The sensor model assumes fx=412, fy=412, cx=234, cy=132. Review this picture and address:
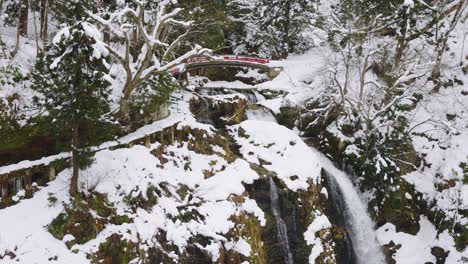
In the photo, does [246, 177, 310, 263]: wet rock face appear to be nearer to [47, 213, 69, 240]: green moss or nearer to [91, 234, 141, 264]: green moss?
[91, 234, 141, 264]: green moss

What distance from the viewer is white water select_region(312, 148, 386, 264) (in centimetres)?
1725

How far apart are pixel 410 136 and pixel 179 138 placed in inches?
470

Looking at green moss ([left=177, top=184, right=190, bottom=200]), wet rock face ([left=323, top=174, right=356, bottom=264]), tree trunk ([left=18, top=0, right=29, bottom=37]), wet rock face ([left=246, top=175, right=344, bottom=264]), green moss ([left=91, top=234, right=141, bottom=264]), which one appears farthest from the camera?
tree trunk ([left=18, top=0, right=29, bottom=37])

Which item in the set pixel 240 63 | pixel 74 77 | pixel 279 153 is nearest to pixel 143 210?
pixel 74 77

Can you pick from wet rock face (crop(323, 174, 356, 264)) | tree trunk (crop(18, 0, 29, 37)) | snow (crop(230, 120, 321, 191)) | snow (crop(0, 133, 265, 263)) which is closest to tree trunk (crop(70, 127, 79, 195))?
snow (crop(0, 133, 265, 263))

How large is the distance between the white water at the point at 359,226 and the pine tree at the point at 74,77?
1123cm

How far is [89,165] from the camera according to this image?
38.1 feet

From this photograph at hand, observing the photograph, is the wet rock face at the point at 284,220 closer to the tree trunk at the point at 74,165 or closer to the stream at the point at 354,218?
the stream at the point at 354,218

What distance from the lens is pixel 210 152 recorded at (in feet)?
49.7

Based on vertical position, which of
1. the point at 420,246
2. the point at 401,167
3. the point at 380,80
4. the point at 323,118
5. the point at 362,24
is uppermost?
the point at 362,24

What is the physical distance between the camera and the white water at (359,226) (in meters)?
17.2

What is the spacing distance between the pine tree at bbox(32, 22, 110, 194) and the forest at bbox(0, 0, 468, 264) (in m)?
0.04

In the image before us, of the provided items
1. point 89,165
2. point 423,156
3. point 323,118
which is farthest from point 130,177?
point 423,156

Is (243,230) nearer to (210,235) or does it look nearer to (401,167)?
(210,235)
